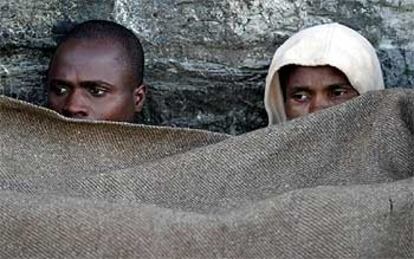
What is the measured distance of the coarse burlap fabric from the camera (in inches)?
62.2

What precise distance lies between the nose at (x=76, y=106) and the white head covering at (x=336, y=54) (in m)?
0.45

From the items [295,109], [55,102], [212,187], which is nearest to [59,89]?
[55,102]

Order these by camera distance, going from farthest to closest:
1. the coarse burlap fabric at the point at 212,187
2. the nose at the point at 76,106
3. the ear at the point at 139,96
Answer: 1. the ear at the point at 139,96
2. the nose at the point at 76,106
3. the coarse burlap fabric at the point at 212,187

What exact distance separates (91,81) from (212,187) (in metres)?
0.73

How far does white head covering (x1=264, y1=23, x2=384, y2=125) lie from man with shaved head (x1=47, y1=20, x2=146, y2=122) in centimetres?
34

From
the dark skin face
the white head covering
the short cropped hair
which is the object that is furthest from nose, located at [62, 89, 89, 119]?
the white head covering

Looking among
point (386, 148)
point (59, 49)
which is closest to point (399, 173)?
point (386, 148)

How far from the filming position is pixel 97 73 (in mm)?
2441

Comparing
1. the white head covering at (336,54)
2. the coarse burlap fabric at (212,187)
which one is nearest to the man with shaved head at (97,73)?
the white head covering at (336,54)

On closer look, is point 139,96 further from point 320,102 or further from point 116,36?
point 320,102

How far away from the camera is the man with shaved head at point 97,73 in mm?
2428

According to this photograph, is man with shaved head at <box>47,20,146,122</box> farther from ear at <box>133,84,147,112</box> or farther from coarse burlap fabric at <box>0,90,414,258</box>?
coarse burlap fabric at <box>0,90,414,258</box>

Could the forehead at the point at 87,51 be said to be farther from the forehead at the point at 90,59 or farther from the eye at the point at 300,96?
the eye at the point at 300,96

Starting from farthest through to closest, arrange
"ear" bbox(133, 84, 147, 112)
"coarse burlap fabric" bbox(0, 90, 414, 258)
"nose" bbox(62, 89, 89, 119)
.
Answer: "ear" bbox(133, 84, 147, 112) → "nose" bbox(62, 89, 89, 119) → "coarse burlap fabric" bbox(0, 90, 414, 258)
